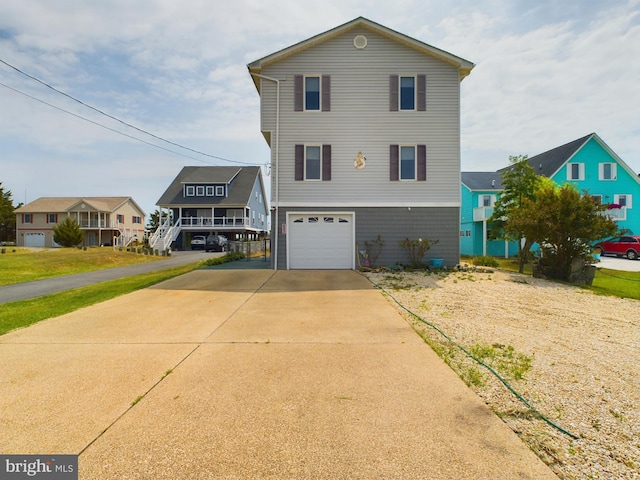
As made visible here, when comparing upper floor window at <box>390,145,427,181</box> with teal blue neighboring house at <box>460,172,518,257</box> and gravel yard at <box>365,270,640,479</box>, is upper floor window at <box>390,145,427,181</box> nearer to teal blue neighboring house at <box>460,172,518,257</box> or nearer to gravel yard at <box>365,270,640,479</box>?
gravel yard at <box>365,270,640,479</box>

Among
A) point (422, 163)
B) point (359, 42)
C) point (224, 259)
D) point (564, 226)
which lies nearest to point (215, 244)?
point (224, 259)

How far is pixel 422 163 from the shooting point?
1415cm

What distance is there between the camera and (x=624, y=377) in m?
3.82

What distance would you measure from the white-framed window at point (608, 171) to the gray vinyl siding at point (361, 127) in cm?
2011

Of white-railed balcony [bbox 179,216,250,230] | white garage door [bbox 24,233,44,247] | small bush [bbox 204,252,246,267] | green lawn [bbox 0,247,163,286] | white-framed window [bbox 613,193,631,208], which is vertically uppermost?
white-framed window [bbox 613,193,631,208]

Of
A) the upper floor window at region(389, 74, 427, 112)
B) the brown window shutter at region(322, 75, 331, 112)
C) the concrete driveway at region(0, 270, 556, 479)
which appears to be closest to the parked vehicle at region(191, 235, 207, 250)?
the brown window shutter at region(322, 75, 331, 112)

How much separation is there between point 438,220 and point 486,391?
11344 millimetres

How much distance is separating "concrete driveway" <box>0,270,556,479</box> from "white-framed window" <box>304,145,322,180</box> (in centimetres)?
887

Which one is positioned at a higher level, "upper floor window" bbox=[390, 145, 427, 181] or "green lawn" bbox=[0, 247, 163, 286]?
"upper floor window" bbox=[390, 145, 427, 181]

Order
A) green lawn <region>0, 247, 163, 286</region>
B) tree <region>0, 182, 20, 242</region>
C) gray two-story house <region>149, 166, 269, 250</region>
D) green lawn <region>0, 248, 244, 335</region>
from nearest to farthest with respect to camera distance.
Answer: green lawn <region>0, 248, 244, 335</region>, green lawn <region>0, 247, 163, 286</region>, gray two-story house <region>149, 166, 269, 250</region>, tree <region>0, 182, 20, 242</region>

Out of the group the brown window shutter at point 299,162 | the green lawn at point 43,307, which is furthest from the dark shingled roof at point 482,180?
the green lawn at point 43,307

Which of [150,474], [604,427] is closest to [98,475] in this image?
[150,474]

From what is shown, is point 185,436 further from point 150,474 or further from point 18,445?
point 18,445

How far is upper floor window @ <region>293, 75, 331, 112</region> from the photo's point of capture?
14133 mm
